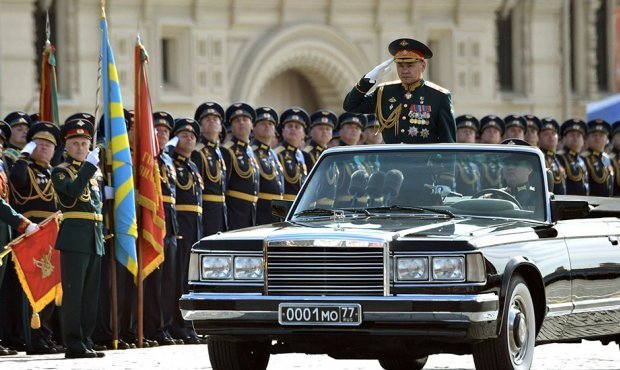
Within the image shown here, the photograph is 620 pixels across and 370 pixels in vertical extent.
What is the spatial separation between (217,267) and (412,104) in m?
3.01

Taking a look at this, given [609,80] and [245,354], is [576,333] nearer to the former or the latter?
[245,354]

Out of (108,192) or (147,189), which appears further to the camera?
(147,189)

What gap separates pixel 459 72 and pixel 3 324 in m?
31.0

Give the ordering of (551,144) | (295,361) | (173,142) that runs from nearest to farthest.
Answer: (295,361), (173,142), (551,144)

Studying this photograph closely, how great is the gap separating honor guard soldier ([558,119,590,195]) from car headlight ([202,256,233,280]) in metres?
11.2

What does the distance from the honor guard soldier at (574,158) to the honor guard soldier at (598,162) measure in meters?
0.08

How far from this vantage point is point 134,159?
59.2ft

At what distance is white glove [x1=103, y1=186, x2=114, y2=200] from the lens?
1736cm

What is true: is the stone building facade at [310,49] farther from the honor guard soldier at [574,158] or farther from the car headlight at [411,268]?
the car headlight at [411,268]

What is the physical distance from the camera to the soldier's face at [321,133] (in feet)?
70.4

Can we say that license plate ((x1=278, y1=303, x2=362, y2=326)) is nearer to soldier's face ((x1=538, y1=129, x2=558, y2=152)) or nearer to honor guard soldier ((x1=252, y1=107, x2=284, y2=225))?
honor guard soldier ((x1=252, y1=107, x2=284, y2=225))

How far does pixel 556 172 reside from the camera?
22625mm

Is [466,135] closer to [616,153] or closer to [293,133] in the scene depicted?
[293,133]

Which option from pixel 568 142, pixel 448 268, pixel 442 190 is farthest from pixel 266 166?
pixel 448 268
